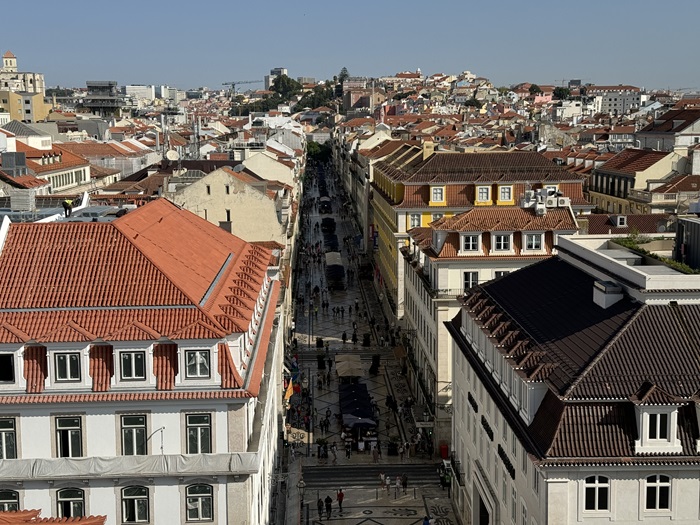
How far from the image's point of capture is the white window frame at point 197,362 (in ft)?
96.8

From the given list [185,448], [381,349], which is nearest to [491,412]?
[185,448]

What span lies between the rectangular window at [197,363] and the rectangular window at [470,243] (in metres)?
28.3

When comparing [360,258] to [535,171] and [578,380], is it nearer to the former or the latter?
[535,171]

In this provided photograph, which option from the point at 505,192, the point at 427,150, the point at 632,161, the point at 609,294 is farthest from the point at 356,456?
the point at 632,161

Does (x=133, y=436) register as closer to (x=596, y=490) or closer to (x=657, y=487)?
(x=596, y=490)

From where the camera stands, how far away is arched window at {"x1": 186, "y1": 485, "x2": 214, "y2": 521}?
97.6 ft

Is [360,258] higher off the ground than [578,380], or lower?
lower

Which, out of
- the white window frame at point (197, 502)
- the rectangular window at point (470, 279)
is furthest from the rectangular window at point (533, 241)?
the white window frame at point (197, 502)

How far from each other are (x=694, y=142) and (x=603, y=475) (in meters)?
97.5

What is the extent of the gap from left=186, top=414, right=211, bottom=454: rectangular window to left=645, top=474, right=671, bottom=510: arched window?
42.5 ft

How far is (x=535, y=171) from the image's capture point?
76.2m

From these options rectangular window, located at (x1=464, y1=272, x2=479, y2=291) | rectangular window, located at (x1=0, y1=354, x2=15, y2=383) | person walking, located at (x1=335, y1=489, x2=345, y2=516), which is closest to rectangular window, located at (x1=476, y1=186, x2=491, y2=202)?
rectangular window, located at (x1=464, y1=272, x2=479, y2=291)

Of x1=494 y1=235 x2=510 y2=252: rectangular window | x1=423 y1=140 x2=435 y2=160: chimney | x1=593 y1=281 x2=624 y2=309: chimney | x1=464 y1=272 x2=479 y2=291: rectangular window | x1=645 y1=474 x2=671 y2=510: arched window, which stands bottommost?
x1=645 y1=474 x2=671 y2=510: arched window

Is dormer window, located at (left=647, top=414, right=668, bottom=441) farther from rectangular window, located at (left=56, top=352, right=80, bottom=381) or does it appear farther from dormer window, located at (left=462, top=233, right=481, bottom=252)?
dormer window, located at (left=462, top=233, right=481, bottom=252)
